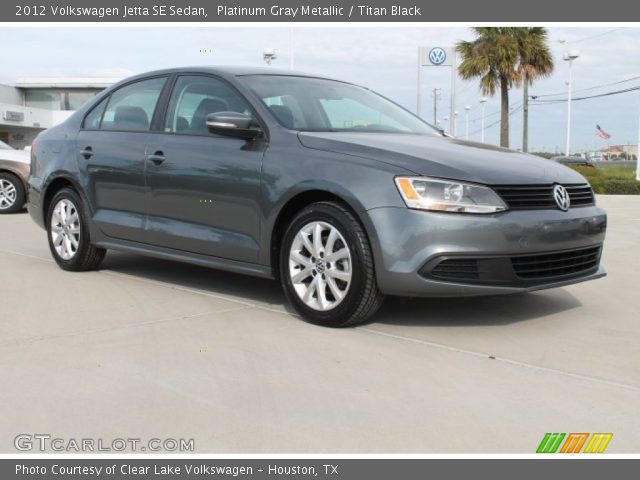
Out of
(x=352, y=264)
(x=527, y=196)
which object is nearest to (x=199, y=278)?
(x=352, y=264)

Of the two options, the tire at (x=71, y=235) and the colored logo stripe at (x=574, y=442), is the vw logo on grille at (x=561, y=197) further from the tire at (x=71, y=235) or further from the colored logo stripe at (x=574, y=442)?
the tire at (x=71, y=235)

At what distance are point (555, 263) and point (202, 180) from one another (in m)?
2.38

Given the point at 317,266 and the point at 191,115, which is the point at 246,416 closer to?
the point at 317,266

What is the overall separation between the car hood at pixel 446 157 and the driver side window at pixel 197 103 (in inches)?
30.2

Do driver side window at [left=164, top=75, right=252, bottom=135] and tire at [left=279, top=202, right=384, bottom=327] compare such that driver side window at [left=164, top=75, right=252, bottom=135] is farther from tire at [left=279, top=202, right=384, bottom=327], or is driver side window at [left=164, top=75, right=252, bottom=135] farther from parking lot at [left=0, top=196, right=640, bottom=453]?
parking lot at [left=0, top=196, right=640, bottom=453]

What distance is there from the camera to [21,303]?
5.30m

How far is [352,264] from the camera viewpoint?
4406 mm

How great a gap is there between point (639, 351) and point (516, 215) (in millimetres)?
1022

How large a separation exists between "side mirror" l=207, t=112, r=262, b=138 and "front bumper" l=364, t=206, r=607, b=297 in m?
1.08

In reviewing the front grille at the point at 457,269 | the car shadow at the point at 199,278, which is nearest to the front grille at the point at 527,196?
the front grille at the point at 457,269

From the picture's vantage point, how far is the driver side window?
5.32 m

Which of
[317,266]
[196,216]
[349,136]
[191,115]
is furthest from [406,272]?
[191,115]

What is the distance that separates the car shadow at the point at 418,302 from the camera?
16.1 ft

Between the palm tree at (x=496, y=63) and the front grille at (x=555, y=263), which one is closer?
the front grille at (x=555, y=263)
